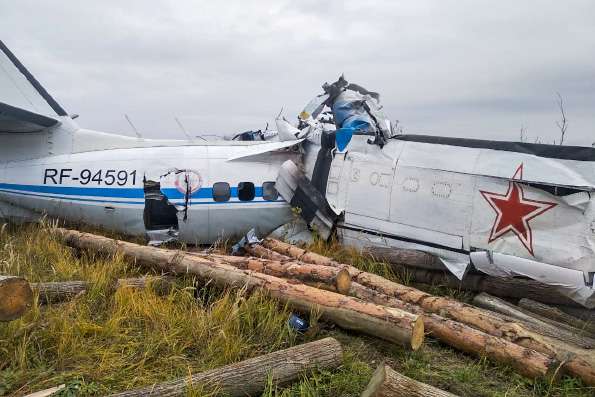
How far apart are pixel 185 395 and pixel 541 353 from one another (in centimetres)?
346

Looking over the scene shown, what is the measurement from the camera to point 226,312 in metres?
5.34

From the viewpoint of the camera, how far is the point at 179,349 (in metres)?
4.78

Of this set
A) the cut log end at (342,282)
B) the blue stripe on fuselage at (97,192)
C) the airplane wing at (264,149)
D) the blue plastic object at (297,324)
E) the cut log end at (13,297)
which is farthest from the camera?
the airplane wing at (264,149)

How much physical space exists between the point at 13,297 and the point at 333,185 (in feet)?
18.4

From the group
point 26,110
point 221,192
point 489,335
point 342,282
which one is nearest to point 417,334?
point 489,335

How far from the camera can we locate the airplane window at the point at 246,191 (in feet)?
30.7

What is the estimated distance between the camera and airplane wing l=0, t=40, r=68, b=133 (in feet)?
32.2

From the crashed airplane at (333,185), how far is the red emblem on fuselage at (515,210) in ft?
0.04

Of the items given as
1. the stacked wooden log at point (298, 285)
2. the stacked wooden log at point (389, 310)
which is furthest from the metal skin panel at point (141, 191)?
the stacked wooden log at point (389, 310)

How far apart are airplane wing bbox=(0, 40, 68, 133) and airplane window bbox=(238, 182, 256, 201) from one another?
4258 mm

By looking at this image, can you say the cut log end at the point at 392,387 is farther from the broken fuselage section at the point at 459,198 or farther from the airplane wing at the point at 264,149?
the airplane wing at the point at 264,149

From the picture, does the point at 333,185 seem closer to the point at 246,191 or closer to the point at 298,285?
the point at 246,191

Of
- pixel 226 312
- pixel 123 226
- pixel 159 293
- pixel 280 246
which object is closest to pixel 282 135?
pixel 280 246

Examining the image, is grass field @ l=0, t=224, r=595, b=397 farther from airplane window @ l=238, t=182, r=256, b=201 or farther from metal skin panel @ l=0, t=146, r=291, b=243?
airplane window @ l=238, t=182, r=256, b=201
